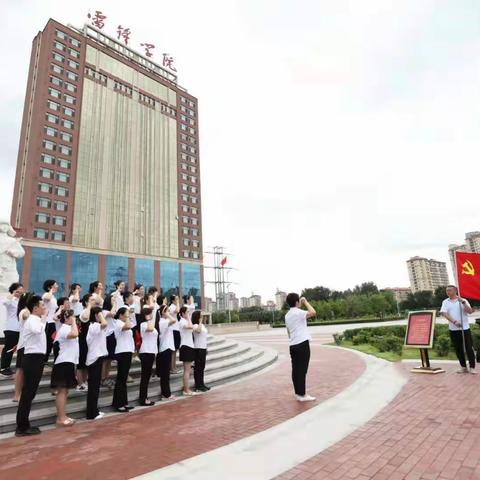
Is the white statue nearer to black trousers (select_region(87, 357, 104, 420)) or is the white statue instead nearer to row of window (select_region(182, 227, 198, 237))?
black trousers (select_region(87, 357, 104, 420))

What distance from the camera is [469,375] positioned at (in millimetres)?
7488

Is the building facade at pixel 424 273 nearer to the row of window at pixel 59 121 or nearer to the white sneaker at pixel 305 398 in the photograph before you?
the row of window at pixel 59 121

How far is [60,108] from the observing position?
52.9 meters

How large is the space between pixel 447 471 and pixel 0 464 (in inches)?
188

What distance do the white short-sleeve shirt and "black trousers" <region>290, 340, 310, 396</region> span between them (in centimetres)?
248

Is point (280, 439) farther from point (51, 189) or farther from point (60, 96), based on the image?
point (60, 96)

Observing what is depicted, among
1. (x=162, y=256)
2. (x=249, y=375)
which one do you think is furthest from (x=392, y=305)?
(x=249, y=375)

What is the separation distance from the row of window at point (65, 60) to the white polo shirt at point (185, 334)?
2435 inches

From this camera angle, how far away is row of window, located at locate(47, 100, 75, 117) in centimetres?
5197

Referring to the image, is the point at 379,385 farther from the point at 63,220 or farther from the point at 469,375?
the point at 63,220

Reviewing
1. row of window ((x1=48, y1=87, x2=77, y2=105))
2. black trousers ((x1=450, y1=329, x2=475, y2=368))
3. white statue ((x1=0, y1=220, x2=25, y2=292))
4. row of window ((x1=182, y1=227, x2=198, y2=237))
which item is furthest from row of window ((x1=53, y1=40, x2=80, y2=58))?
black trousers ((x1=450, y1=329, x2=475, y2=368))

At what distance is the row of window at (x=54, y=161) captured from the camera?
5025cm

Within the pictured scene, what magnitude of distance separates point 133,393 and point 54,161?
5264 centimetres

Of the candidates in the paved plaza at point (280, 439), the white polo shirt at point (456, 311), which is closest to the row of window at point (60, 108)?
the paved plaza at point (280, 439)
